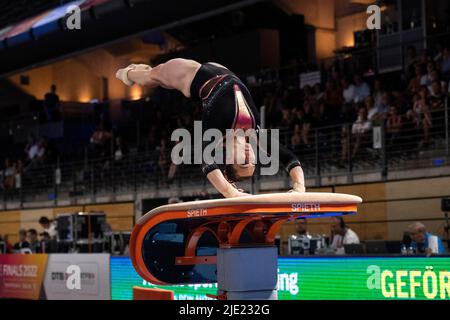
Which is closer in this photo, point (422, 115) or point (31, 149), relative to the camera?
point (422, 115)

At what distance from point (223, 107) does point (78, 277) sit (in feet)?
21.5

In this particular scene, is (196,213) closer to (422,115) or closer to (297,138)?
(422,115)

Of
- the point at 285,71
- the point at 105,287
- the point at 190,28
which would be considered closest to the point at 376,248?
the point at 105,287

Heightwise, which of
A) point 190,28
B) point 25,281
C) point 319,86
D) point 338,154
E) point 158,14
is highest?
point 190,28

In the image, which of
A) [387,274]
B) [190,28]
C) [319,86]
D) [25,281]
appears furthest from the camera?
[190,28]

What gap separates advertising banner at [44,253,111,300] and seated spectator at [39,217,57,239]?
199cm

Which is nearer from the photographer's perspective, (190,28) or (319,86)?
(319,86)

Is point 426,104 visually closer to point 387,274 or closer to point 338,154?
point 338,154

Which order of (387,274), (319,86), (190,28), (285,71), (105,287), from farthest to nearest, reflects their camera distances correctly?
(190,28) < (285,71) < (319,86) < (105,287) < (387,274)

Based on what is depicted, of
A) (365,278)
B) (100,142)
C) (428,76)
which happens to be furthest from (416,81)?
(100,142)

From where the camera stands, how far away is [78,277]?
10570 millimetres

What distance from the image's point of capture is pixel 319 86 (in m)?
13.4

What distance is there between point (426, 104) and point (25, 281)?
21.1 ft

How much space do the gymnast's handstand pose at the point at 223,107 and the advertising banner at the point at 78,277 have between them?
5737 millimetres
